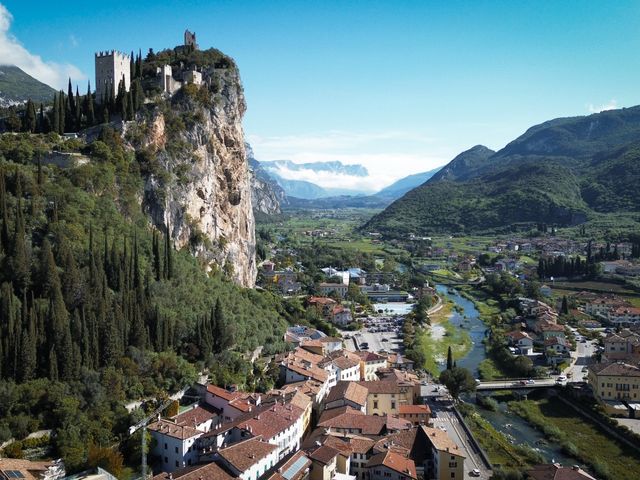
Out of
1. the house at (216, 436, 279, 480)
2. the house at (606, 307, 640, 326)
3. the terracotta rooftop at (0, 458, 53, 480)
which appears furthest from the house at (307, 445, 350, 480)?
the house at (606, 307, 640, 326)

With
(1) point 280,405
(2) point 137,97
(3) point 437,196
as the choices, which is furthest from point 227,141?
(3) point 437,196

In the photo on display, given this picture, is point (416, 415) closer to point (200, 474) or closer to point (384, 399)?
point (384, 399)

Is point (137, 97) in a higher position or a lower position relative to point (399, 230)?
higher

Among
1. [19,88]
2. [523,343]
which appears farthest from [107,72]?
[19,88]

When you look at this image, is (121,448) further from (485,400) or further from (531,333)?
(531,333)

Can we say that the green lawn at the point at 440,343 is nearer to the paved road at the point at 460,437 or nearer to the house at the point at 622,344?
the paved road at the point at 460,437

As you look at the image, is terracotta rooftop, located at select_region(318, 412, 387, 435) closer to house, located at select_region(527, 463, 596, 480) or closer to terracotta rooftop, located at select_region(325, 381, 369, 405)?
terracotta rooftop, located at select_region(325, 381, 369, 405)

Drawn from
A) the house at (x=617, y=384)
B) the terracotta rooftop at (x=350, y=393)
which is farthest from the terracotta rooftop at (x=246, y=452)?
the house at (x=617, y=384)
